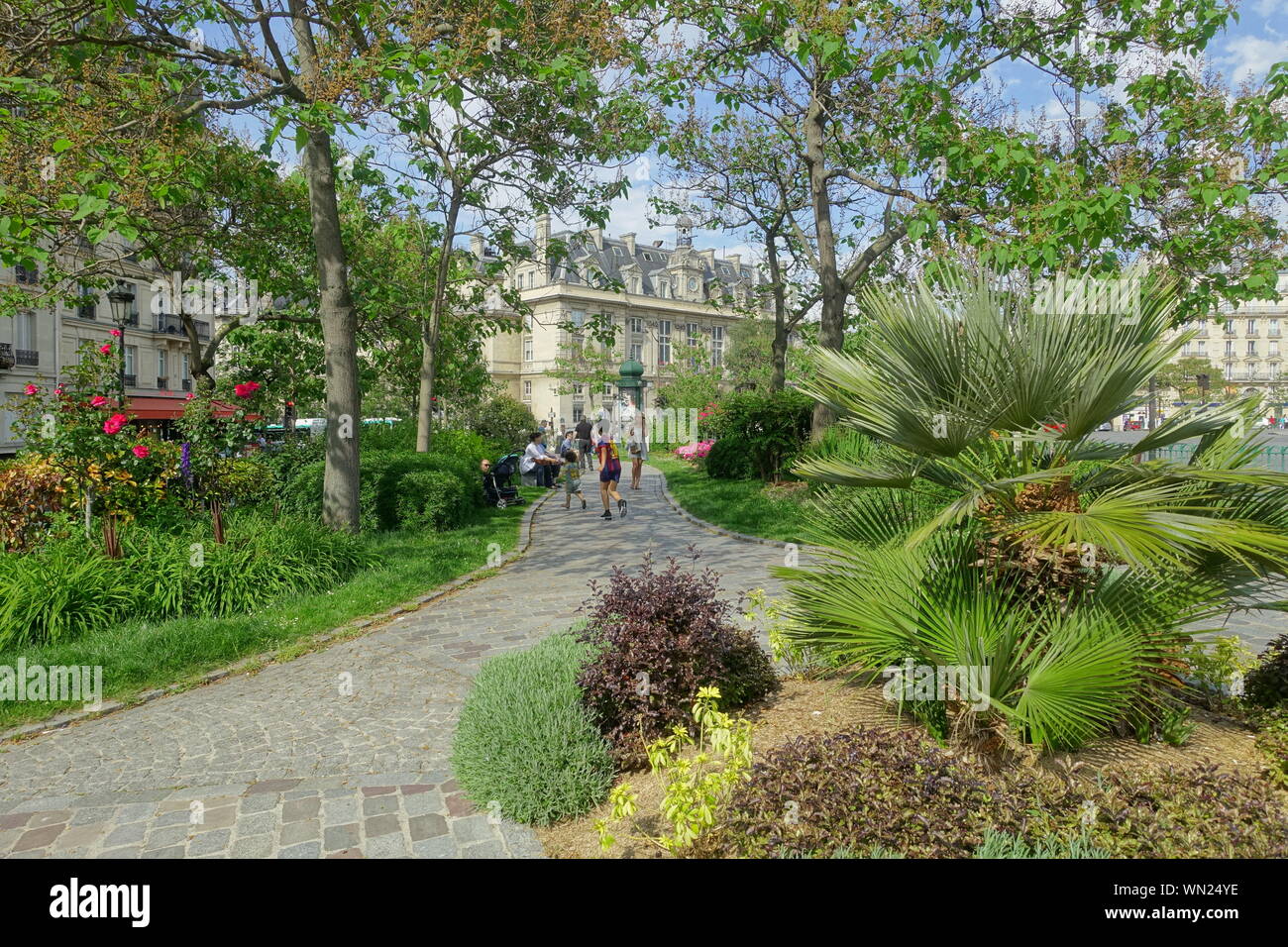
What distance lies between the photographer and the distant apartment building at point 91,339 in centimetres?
2656

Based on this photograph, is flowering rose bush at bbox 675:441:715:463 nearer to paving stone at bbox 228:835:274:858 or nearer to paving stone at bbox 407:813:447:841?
paving stone at bbox 407:813:447:841

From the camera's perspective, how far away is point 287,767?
15.4ft

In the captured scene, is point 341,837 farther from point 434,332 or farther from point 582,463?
point 582,463

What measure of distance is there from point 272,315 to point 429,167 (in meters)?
→ 4.96

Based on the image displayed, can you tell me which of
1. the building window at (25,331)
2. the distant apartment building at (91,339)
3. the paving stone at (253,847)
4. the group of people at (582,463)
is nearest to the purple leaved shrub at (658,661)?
the paving stone at (253,847)

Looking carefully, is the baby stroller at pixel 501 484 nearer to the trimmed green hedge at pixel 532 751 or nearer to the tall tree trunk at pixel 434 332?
the tall tree trunk at pixel 434 332

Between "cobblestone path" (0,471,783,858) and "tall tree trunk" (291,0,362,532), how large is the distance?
3.30m

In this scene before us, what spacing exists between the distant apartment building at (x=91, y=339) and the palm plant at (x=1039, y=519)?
1559cm

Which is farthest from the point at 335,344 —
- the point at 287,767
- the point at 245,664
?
the point at 287,767

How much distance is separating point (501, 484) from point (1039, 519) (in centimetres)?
1478

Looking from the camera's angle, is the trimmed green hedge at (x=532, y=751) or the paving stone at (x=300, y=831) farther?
the trimmed green hedge at (x=532, y=751)

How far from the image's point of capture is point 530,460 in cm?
1883

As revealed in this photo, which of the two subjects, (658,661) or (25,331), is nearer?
(658,661)
